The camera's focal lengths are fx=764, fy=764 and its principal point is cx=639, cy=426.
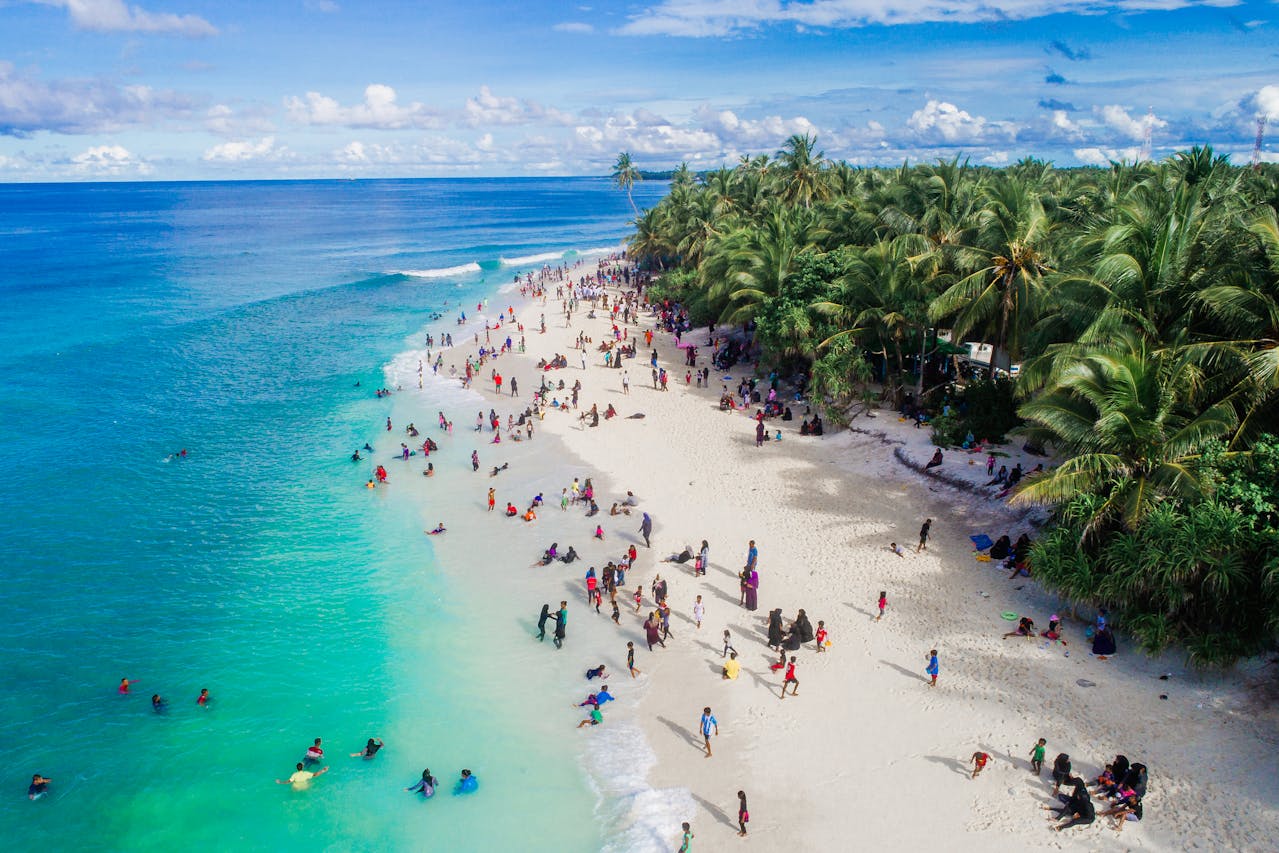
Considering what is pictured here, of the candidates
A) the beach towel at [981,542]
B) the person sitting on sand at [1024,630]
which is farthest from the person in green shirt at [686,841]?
the beach towel at [981,542]

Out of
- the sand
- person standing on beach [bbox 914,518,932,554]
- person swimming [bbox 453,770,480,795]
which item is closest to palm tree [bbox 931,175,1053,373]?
the sand

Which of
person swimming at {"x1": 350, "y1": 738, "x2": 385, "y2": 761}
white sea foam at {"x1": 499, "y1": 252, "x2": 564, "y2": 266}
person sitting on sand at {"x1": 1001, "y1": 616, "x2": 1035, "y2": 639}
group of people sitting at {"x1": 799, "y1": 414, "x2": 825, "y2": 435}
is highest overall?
white sea foam at {"x1": 499, "y1": 252, "x2": 564, "y2": 266}

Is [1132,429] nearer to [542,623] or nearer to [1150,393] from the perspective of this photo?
[1150,393]

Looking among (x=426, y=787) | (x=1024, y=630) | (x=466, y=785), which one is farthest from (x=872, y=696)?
(x=426, y=787)

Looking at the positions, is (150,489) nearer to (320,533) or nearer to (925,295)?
(320,533)

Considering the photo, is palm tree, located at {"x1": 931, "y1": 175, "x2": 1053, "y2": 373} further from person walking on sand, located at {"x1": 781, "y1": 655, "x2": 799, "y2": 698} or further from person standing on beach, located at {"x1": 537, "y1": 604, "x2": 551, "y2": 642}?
person standing on beach, located at {"x1": 537, "y1": 604, "x2": 551, "y2": 642}

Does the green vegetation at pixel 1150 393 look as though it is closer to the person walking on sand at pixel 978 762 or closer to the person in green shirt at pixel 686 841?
the person walking on sand at pixel 978 762
